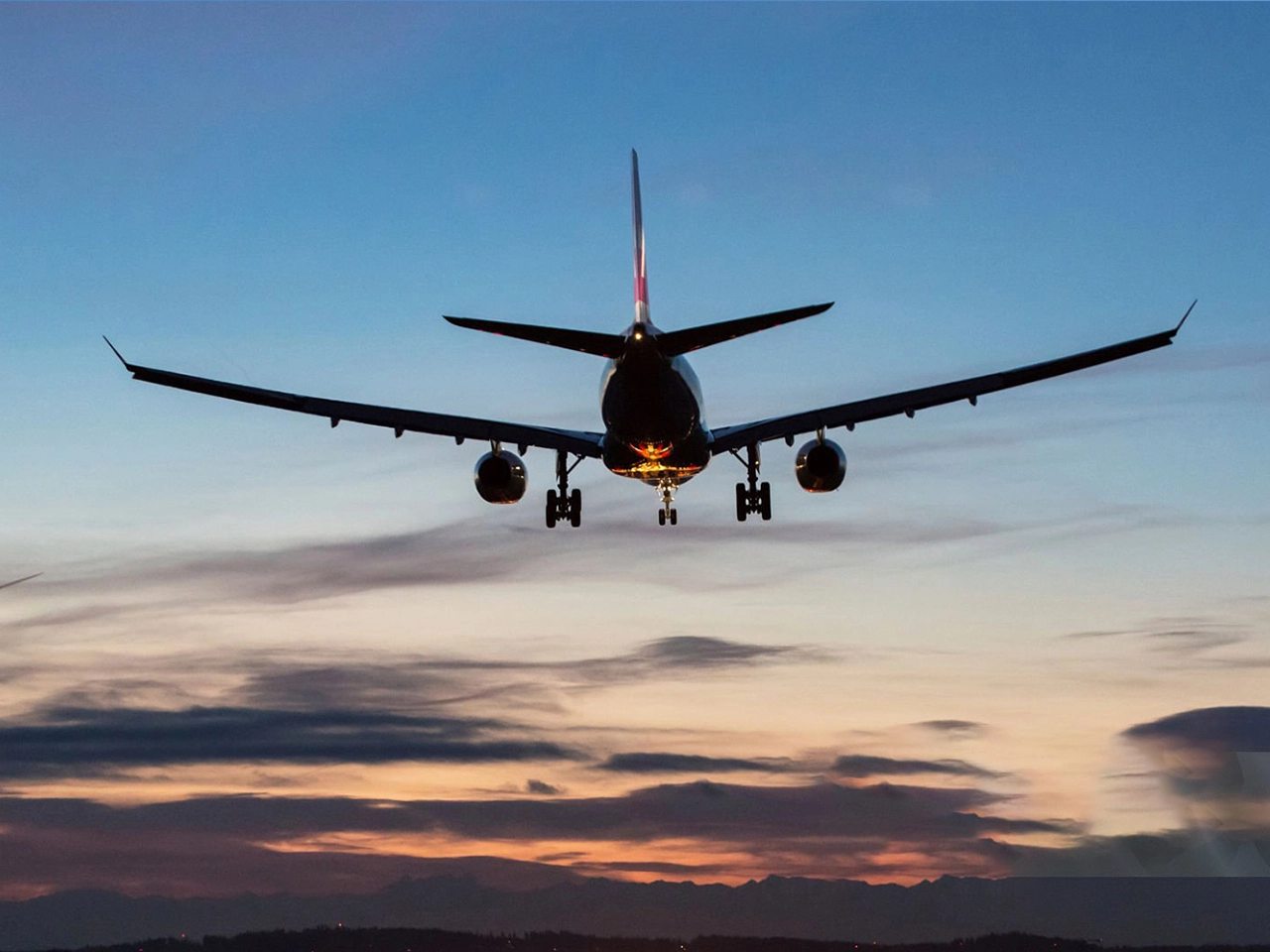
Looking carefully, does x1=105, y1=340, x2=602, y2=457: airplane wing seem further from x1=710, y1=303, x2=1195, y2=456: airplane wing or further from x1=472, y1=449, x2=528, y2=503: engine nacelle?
x1=710, y1=303, x2=1195, y2=456: airplane wing

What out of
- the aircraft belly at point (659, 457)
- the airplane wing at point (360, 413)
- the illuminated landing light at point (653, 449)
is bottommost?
the illuminated landing light at point (653, 449)

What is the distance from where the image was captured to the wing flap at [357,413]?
53.0 meters

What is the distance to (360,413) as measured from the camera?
54.0 metres

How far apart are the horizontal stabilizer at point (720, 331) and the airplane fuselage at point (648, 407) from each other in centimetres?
42

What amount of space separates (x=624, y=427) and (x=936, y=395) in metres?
12.2

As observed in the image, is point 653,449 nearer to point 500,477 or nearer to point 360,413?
point 500,477

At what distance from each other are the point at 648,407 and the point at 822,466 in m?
9.41

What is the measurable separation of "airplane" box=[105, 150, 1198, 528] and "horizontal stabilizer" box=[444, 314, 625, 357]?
0.04 metres

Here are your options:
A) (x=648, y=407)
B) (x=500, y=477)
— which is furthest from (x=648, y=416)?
(x=500, y=477)

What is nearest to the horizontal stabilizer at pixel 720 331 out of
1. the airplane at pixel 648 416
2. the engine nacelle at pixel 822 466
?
the airplane at pixel 648 416

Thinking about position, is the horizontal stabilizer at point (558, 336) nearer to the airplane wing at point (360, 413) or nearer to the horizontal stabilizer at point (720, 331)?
the horizontal stabilizer at point (720, 331)

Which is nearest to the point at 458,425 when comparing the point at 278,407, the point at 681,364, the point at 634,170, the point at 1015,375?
the point at 278,407

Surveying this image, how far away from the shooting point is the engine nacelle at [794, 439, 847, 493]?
5397 cm

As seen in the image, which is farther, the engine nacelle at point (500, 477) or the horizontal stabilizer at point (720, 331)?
the engine nacelle at point (500, 477)
